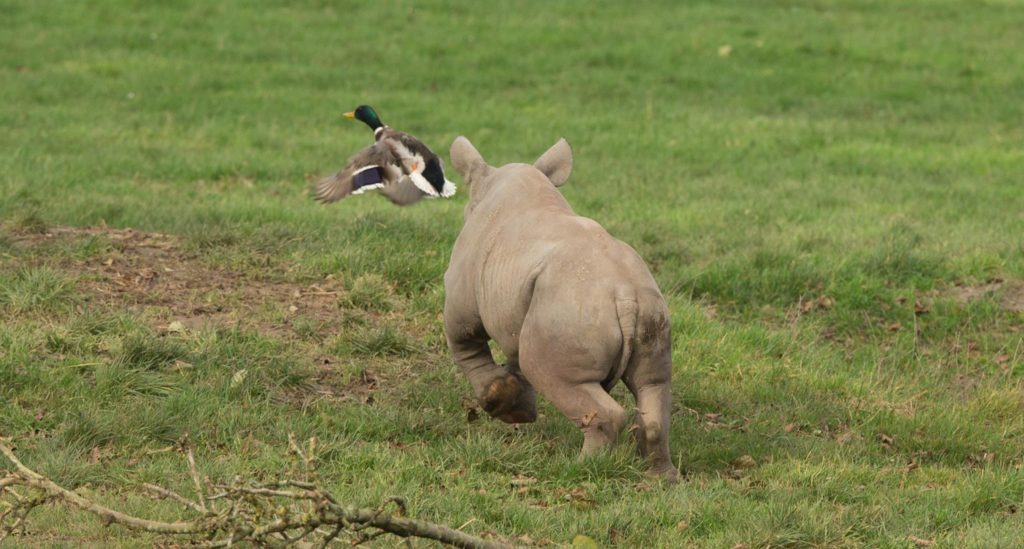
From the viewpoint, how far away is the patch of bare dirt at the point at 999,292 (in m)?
9.80

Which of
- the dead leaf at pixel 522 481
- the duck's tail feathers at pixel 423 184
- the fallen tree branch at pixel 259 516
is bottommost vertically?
the dead leaf at pixel 522 481

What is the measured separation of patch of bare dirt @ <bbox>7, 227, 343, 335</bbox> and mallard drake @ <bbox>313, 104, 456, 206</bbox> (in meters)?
0.71

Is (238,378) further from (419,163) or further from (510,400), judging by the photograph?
(419,163)

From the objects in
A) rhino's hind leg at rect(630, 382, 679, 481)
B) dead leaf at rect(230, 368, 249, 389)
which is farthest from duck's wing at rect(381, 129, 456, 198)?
rhino's hind leg at rect(630, 382, 679, 481)

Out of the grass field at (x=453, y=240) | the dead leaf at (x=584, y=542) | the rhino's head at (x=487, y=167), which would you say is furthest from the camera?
the rhino's head at (x=487, y=167)

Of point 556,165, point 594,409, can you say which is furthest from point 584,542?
point 556,165

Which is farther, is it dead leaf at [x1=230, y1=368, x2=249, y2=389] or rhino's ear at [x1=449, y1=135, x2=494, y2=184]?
rhino's ear at [x1=449, y1=135, x2=494, y2=184]

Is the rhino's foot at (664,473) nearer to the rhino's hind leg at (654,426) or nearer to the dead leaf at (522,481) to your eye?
the rhino's hind leg at (654,426)

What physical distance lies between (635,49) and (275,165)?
24.1 ft

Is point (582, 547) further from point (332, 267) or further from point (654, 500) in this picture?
point (332, 267)

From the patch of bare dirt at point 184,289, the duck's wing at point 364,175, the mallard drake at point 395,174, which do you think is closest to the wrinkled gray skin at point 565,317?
the mallard drake at point 395,174

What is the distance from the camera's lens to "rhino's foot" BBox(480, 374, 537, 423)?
6883mm

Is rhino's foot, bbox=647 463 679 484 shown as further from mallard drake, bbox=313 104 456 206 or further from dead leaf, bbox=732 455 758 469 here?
mallard drake, bbox=313 104 456 206

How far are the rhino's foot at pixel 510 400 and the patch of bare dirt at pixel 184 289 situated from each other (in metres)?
1.81
